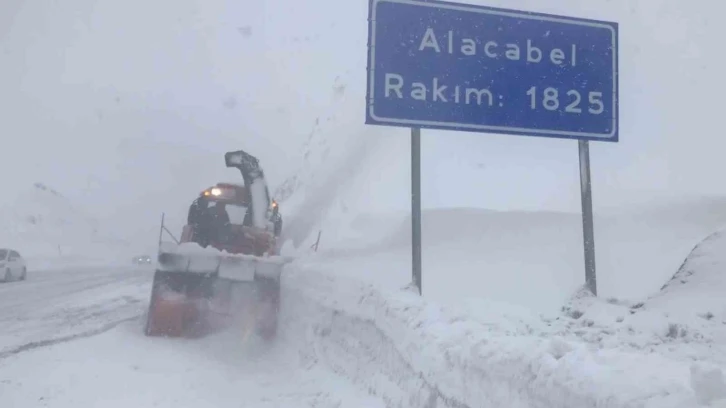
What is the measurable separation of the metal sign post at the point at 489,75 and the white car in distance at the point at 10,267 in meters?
24.3

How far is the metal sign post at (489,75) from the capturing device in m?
8.02

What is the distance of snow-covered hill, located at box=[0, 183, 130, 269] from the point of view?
5916cm

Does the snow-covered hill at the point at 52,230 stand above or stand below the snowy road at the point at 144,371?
above

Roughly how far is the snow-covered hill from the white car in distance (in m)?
23.5

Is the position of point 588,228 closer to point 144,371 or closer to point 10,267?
point 144,371

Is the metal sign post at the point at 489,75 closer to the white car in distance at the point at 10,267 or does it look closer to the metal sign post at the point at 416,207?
the metal sign post at the point at 416,207

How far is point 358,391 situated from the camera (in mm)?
7668

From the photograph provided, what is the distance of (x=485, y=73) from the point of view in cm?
814

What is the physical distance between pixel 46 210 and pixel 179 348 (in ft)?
221

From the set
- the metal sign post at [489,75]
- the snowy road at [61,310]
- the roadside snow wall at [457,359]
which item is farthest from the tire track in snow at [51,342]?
the metal sign post at [489,75]

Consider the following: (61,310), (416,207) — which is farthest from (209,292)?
(61,310)

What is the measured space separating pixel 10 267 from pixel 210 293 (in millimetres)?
20015

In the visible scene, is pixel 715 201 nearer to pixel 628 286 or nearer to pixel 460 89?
pixel 628 286

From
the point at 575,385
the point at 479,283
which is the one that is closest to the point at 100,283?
the point at 479,283
